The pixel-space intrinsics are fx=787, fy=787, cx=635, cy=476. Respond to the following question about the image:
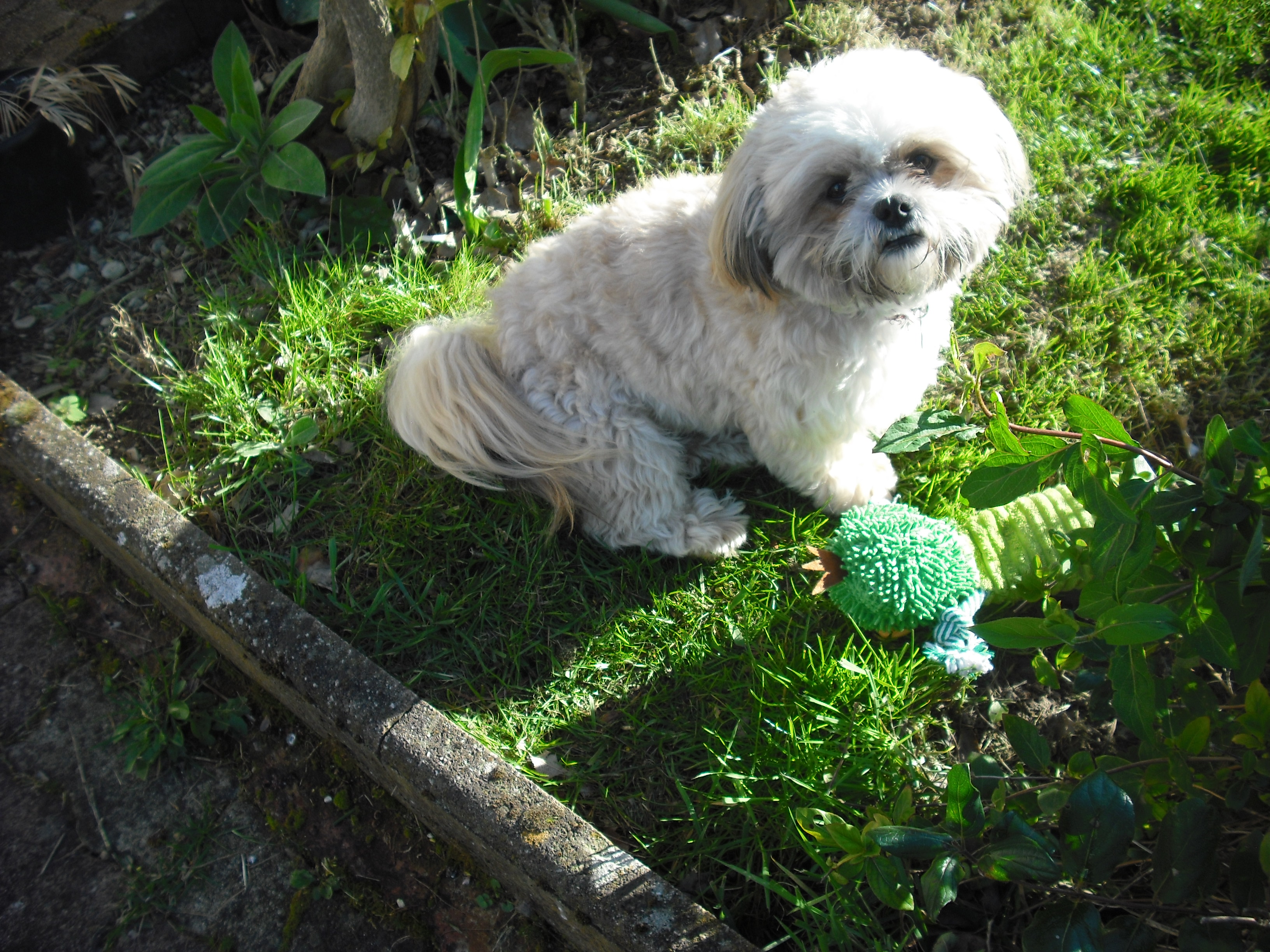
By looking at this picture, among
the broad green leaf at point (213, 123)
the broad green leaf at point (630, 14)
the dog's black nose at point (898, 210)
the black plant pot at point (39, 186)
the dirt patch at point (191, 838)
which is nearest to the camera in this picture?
the dog's black nose at point (898, 210)

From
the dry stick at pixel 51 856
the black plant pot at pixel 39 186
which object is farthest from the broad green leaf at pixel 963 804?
the black plant pot at pixel 39 186

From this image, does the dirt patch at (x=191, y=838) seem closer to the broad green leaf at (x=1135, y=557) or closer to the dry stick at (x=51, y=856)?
the dry stick at (x=51, y=856)

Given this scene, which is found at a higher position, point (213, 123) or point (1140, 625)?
point (213, 123)

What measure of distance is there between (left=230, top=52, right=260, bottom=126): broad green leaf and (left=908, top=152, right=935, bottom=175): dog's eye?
7.09ft

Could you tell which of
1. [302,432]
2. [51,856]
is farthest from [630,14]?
[51,856]

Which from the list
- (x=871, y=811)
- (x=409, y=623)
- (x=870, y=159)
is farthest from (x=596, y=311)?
(x=871, y=811)

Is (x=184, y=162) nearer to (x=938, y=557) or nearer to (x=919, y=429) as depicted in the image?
(x=919, y=429)

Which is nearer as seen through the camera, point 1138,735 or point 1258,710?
point 1258,710

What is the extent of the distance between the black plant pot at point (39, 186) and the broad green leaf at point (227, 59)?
2.49ft

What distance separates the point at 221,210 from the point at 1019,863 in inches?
120

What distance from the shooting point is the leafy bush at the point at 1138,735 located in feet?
3.45

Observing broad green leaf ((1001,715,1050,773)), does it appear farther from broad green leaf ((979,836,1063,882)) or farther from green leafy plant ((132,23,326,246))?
green leafy plant ((132,23,326,246))

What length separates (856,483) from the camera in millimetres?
2180

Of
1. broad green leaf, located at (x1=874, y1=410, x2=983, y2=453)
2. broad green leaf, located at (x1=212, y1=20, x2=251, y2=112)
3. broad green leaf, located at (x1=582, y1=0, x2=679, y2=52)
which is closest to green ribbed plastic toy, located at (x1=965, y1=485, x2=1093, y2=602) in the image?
broad green leaf, located at (x1=874, y1=410, x2=983, y2=453)
